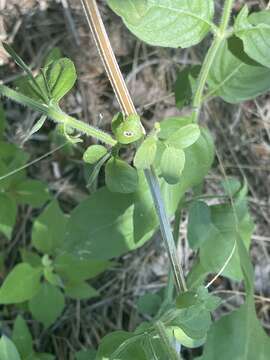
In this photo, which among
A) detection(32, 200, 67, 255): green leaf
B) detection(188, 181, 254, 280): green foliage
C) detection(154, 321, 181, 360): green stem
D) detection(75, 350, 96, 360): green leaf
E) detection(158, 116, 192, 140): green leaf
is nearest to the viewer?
detection(154, 321, 181, 360): green stem

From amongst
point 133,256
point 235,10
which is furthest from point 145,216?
point 235,10

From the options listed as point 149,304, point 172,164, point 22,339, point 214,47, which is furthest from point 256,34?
point 22,339

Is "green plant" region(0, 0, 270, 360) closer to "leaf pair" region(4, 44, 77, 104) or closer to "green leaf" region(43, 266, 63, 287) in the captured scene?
"leaf pair" region(4, 44, 77, 104)

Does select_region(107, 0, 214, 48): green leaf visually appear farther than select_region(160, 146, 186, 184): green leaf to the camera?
Yes

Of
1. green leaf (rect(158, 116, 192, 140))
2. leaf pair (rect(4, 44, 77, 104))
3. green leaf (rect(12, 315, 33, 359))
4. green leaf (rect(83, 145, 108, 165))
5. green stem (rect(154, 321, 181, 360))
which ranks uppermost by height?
leaf pair (rect(4, 44, 77, 104))

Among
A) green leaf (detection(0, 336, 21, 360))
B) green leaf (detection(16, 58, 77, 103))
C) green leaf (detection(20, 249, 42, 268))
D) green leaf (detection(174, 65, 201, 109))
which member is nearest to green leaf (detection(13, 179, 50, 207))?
green leaf (detection(20, 249, 42, 268))

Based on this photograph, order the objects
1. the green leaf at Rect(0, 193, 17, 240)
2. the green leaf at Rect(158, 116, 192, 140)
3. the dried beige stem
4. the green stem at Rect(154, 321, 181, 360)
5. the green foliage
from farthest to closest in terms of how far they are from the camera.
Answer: the green leaf at Rect(0, 193, 17, 240) → the green foliage → the green leaf at Rect(158, 116, 192, 140) → the green stem at Rect(154, 321, 181, 360) → the dried beige stem
